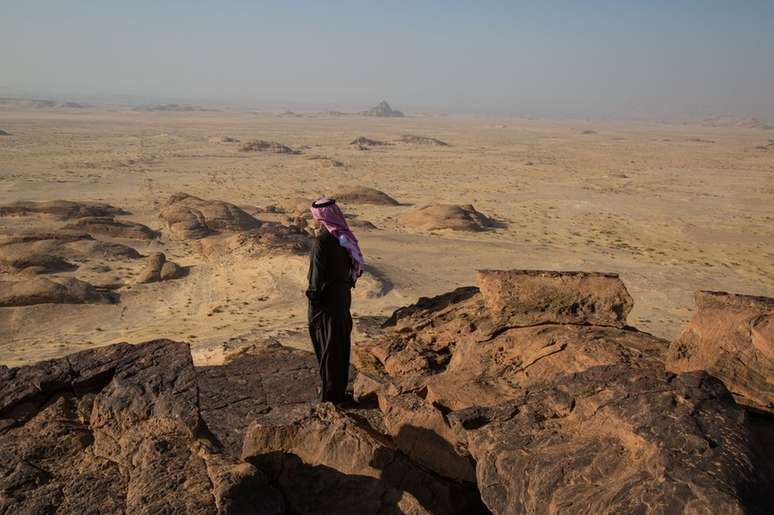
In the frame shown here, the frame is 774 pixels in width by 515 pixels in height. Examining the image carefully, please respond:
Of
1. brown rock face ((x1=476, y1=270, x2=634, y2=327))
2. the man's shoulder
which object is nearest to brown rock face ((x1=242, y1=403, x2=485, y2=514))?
the man's shoulder

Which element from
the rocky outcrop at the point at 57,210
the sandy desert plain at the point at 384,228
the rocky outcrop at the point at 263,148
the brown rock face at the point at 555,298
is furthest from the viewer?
the rocky outcrop at the point at 263,148

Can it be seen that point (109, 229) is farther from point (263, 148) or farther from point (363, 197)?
point (263, 148)

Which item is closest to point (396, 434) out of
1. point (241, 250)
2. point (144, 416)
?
point (144, 416)

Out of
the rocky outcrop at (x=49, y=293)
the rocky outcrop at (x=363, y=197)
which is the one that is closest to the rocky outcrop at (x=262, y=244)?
the rocky outcrop at (x=49, y=293)

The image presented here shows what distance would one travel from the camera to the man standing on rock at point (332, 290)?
16.6ft

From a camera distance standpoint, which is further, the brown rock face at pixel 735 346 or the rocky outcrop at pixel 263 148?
the rocky outcrop at pixel 263 148

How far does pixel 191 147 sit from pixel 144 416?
48.0 m

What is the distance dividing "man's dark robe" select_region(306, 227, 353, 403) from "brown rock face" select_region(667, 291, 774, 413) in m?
2.72

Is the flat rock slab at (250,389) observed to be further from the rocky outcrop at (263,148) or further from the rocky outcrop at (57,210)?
the rocky outcrop at (263,148)

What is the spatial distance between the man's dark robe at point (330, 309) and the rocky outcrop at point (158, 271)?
9.90 m

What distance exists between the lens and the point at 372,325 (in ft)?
31.8

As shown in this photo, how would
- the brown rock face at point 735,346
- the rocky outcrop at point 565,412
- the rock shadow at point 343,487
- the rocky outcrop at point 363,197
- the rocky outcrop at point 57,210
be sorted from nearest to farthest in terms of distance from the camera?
the rocky outcrop at point 565,412 < the rock shadow at point 343,487 < the brown rock face at point 735,346 < the rocky outcrop at point 57,210 < the rocky outcrop at point 363,197

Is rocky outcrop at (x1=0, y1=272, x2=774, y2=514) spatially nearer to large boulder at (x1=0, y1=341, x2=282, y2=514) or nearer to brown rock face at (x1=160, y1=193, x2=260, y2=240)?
large boulder at (x1=0, y1=341, x2=282, y2=514)

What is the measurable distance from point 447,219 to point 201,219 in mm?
8503
